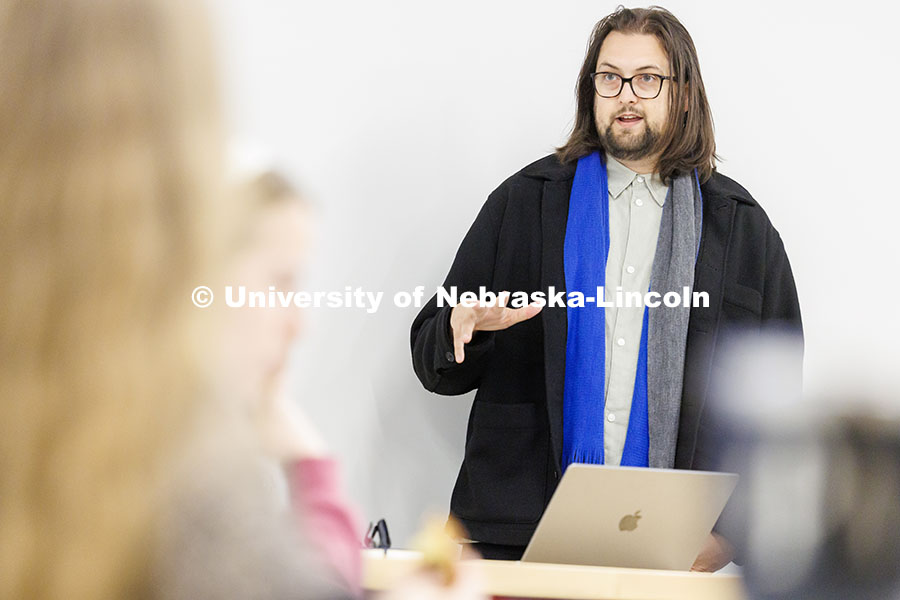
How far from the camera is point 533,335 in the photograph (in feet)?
9.09

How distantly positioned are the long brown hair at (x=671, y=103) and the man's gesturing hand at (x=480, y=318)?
0.74 metres

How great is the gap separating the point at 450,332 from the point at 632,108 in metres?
0.81

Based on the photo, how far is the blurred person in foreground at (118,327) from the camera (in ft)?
1.80

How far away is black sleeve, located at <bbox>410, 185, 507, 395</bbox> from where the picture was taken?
258 cm

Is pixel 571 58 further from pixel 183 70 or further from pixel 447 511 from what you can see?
pixel 183 70

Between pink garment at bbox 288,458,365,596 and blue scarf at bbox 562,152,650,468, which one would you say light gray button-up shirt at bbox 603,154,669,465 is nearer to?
blue scarf at bbox 562,152,650,468

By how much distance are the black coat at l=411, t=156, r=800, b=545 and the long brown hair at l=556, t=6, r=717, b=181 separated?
8 centimetres

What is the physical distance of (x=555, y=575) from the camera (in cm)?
147

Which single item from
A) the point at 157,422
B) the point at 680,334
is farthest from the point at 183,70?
the point at 680,334

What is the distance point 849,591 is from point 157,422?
34 centimetres

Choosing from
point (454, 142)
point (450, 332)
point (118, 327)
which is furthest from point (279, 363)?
point (454, 142)

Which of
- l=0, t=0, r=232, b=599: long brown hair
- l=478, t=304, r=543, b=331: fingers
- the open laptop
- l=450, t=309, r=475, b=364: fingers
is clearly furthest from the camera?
l=450, t=309, r=475, b=364: fingers

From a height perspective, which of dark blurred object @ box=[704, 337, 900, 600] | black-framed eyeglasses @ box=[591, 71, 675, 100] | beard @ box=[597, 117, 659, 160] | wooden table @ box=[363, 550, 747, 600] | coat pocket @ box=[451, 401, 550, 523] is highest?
black-framed eyeglasses @ box=[591, 71, 675, 100]

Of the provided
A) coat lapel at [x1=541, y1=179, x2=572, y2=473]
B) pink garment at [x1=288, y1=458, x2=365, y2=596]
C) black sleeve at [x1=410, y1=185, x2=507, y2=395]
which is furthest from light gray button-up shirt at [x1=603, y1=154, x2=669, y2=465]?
pink garment at [x1=288, y1=458, x2=365, y2=596]
